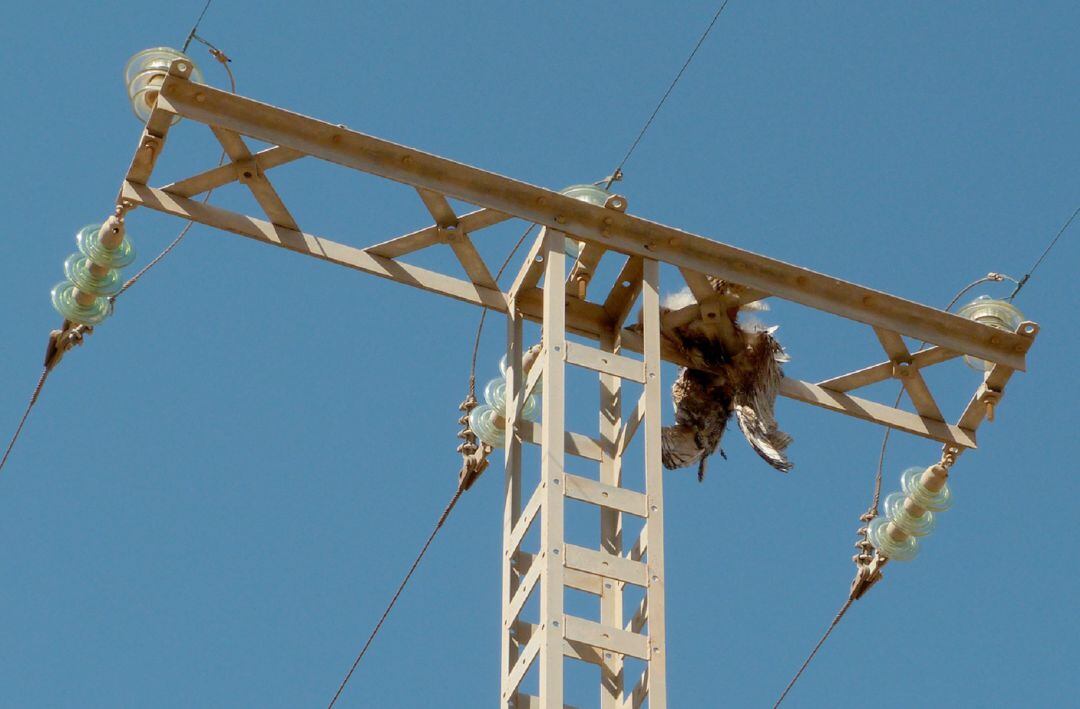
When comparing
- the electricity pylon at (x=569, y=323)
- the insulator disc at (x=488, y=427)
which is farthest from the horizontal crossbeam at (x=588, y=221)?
the insulator disc at (x=488, y=427)

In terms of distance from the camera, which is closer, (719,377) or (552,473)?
(552,473)

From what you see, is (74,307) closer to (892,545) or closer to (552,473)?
(552,473)

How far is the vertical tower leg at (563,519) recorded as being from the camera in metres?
10.3

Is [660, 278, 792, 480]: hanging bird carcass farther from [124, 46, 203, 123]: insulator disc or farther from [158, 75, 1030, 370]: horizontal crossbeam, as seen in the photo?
[124, 46, 203, 123]: insulator disc

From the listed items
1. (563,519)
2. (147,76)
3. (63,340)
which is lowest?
(563,519)

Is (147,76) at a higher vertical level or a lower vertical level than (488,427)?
higher

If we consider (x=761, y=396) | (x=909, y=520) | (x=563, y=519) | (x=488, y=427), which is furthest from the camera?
(x=909, y=520)

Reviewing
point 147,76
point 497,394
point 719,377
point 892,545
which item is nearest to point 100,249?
point 147,76

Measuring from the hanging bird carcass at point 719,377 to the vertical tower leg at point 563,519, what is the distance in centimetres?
46

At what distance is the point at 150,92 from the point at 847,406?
400cm

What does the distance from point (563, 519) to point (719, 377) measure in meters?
2.05

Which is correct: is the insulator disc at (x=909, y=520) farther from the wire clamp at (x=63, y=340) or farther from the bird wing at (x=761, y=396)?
the wire clamp at (x=63, y=340)

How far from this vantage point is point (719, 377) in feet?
40.4

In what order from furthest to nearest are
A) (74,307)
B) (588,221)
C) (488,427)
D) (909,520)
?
(909,520), (488,427), (588,221), (74,307)
